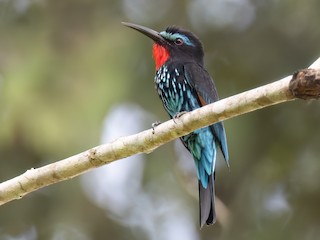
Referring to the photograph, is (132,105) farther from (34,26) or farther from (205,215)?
(205,215)

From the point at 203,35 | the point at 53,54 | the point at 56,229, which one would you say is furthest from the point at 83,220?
the point at 203,35

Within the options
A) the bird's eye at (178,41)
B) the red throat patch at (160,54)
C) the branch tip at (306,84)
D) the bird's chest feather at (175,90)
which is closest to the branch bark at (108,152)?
the branch tip at (306,84)

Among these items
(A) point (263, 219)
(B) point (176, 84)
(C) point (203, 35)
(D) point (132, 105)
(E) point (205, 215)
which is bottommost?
(E) point (205, 215)

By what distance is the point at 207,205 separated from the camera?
4.51 meters

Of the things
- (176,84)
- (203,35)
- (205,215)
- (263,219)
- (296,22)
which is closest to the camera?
(205,215)

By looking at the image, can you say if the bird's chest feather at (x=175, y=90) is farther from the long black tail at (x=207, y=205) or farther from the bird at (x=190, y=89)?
the long black tail at (x=207, y=205)

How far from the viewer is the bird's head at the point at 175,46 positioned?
201 inches

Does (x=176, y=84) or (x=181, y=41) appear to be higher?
(x=181, y=41)

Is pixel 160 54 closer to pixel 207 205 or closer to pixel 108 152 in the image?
pixel 207 205

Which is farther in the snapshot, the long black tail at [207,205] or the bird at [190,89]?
the bird at [190,89]

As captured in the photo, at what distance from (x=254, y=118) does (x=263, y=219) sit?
32.7 inches

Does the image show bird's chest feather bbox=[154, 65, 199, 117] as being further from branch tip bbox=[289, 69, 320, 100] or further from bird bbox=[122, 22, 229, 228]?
branch tip bbox=[289, 69, 320, 100]

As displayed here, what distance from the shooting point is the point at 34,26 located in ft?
21.0

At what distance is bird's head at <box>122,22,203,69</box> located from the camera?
5094mm
